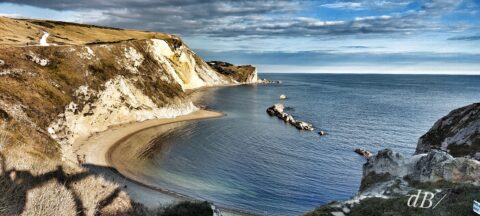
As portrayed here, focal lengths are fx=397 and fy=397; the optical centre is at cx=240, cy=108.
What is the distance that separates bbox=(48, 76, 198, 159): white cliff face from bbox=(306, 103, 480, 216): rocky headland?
1451 inches

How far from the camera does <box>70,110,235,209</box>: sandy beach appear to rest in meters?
36.7

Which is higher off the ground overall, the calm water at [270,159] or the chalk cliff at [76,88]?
the chalk cliff at [76,88]

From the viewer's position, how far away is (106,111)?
6581 centimetres

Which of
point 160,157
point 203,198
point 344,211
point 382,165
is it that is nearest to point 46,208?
point 344,211

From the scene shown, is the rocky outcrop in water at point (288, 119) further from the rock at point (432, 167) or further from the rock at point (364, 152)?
the rock at point (432, 167)

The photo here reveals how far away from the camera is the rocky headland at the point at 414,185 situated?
16.6 meters

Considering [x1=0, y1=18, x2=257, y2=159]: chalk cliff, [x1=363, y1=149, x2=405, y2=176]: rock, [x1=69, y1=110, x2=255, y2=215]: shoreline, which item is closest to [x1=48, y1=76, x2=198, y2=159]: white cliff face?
[x1=0, y1=18, x2=257, y2=159]: chalk cliff

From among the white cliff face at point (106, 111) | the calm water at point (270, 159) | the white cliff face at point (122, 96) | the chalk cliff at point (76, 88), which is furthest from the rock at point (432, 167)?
the white cliff face at point (106, 111)

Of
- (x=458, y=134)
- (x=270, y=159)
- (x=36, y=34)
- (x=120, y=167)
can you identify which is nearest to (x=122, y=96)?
(x=120, y=167)

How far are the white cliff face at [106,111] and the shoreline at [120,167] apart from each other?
4.42 feet

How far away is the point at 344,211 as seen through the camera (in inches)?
695

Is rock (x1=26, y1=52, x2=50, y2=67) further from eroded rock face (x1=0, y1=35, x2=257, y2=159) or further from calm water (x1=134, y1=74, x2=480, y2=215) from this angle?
calm water (x1=134, y1=74, x2=480, y2=215)

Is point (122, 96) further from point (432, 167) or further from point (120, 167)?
point (432, 167)

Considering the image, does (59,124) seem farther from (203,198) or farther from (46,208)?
(46,208)
